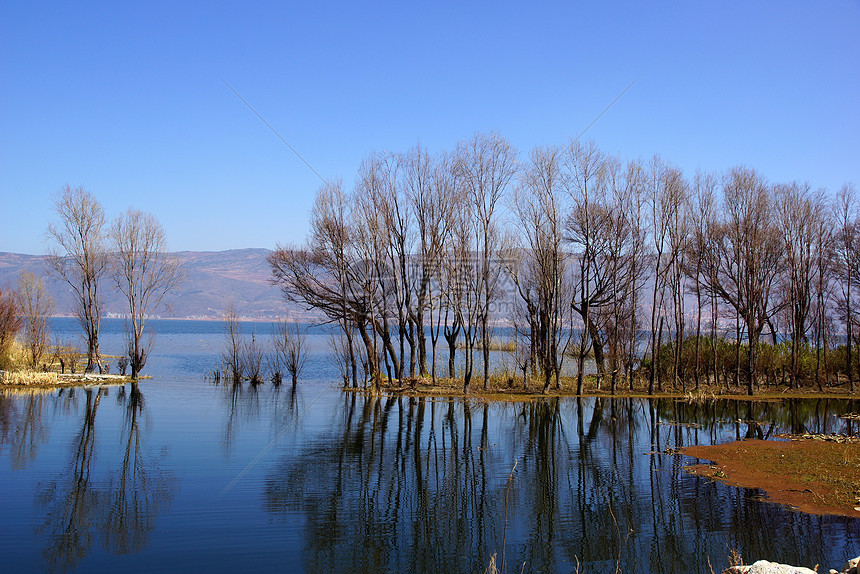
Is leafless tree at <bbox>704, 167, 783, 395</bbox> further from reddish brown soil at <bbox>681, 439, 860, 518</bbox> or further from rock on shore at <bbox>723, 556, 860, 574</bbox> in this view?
rock on shore at <bbox>723, 556, 860, 574</bbox>

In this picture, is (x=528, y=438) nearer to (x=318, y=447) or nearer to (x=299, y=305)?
(x=318, y=447)

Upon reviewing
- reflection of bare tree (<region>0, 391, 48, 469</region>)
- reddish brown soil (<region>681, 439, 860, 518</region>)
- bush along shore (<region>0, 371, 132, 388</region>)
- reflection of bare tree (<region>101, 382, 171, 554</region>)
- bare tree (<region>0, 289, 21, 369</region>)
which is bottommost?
reddish brown soil (<region>681, 439, 860, 518</region>)

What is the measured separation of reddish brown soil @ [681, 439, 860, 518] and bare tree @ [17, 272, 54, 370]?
34.3m

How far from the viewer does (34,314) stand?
35.2 m

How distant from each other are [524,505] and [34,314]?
111 feet

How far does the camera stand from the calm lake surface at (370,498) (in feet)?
31.4

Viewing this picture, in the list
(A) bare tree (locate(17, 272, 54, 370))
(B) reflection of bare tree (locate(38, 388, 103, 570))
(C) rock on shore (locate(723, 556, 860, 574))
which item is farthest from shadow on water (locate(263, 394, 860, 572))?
(A) bare tree (locate(17, 272, 54, 370))

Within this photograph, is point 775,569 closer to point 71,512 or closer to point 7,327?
point 71,512

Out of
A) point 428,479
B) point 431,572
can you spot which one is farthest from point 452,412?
point 431,572

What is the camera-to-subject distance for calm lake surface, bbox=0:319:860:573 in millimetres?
9578

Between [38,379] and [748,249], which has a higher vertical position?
[748,249]

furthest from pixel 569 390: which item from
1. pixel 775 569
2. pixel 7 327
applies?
pixel 7 327

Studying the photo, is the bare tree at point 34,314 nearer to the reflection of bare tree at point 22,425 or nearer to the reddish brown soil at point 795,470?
the reflection of bare tree at point 22,425

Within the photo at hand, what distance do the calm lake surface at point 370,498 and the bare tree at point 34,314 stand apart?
1263 centimetres
